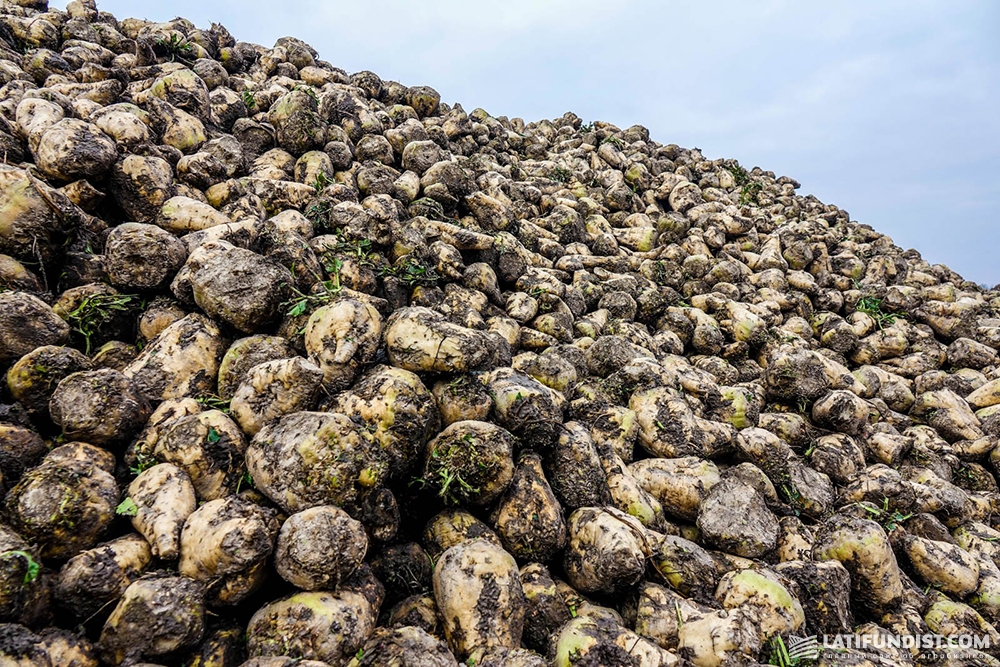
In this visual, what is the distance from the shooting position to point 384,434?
335 centimetres

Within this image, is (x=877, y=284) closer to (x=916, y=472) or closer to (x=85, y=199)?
(x=916, y=472)

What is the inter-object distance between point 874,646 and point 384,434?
11.2 ft

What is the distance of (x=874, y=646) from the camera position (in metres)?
3.31

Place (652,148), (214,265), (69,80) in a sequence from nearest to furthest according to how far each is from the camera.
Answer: (214,265)
(69,80)
(652,148)

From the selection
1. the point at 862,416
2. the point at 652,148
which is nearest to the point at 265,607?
the point at 862,416

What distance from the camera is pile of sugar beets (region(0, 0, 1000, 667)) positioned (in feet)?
8.86

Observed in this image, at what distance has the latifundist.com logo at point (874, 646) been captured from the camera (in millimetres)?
2996

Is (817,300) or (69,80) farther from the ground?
(817,300)

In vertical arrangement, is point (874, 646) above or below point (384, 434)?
below

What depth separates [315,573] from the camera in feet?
8.75

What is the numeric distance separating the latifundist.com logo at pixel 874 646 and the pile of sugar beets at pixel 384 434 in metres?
0.03

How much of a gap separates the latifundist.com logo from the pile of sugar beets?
3 cm

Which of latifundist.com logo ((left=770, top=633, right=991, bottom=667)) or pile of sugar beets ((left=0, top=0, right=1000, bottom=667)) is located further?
latifundist.com logo ((left=770, top=633, right=991, bottom=667))

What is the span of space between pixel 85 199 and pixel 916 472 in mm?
8248
